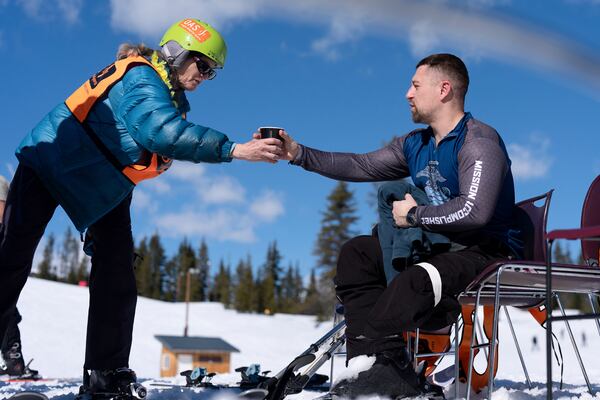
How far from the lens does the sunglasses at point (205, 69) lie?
353 cm

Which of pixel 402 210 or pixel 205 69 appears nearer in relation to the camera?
pixel 402 210

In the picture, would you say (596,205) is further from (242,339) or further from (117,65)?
(242,339)

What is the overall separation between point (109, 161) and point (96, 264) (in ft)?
2.01

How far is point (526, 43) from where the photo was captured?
1.37 metres

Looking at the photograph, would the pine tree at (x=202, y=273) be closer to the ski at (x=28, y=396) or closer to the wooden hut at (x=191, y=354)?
the wooden hut at (x=191, y=354)

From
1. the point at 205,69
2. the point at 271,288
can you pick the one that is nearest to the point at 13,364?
the point at 205,69

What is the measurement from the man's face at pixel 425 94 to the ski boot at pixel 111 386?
2.03m

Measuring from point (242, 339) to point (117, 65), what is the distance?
3794 centimetres

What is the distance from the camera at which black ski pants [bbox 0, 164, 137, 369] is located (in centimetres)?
318

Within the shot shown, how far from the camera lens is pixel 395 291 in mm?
2465

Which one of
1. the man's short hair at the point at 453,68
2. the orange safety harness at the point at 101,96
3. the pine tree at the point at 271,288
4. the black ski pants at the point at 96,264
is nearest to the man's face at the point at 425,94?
the man's short hair at the point at 453,68

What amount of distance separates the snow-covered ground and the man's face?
11.8 meters

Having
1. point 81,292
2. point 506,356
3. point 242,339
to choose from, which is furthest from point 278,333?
point 506,356

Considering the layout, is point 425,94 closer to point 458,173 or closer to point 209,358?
point 458,173
